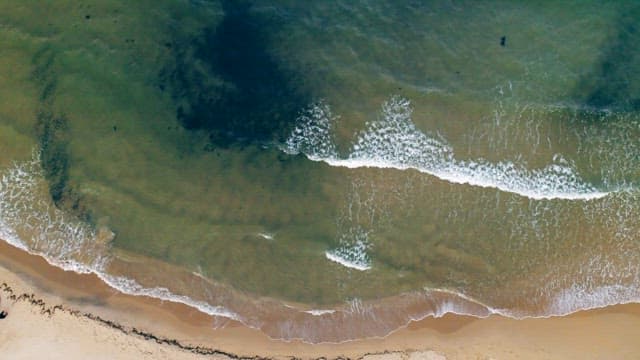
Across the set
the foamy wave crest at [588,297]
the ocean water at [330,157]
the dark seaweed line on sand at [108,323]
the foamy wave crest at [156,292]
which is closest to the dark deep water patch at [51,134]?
the ocean water at [330,157]

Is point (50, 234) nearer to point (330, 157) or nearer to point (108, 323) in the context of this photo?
point (108, 323)

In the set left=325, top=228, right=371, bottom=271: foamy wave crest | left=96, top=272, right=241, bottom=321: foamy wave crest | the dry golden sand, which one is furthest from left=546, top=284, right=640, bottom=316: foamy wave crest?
left=96, top=272, right=241, bottom=321: foamy wave crest

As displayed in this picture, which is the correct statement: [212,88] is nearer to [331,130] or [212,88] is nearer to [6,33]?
[331,130]

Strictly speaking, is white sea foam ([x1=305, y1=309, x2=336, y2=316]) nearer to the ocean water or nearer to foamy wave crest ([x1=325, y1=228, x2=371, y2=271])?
the ocean water

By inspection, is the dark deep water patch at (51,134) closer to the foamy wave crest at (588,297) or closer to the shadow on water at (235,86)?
the shadow on water at (235,86)

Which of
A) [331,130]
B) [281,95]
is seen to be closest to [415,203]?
[331,130]

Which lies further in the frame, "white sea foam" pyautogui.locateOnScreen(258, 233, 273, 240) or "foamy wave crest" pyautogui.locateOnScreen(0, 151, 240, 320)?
"foamy wave crest" pyautogui.locateOnScreen(0, 151, 240, 320)
